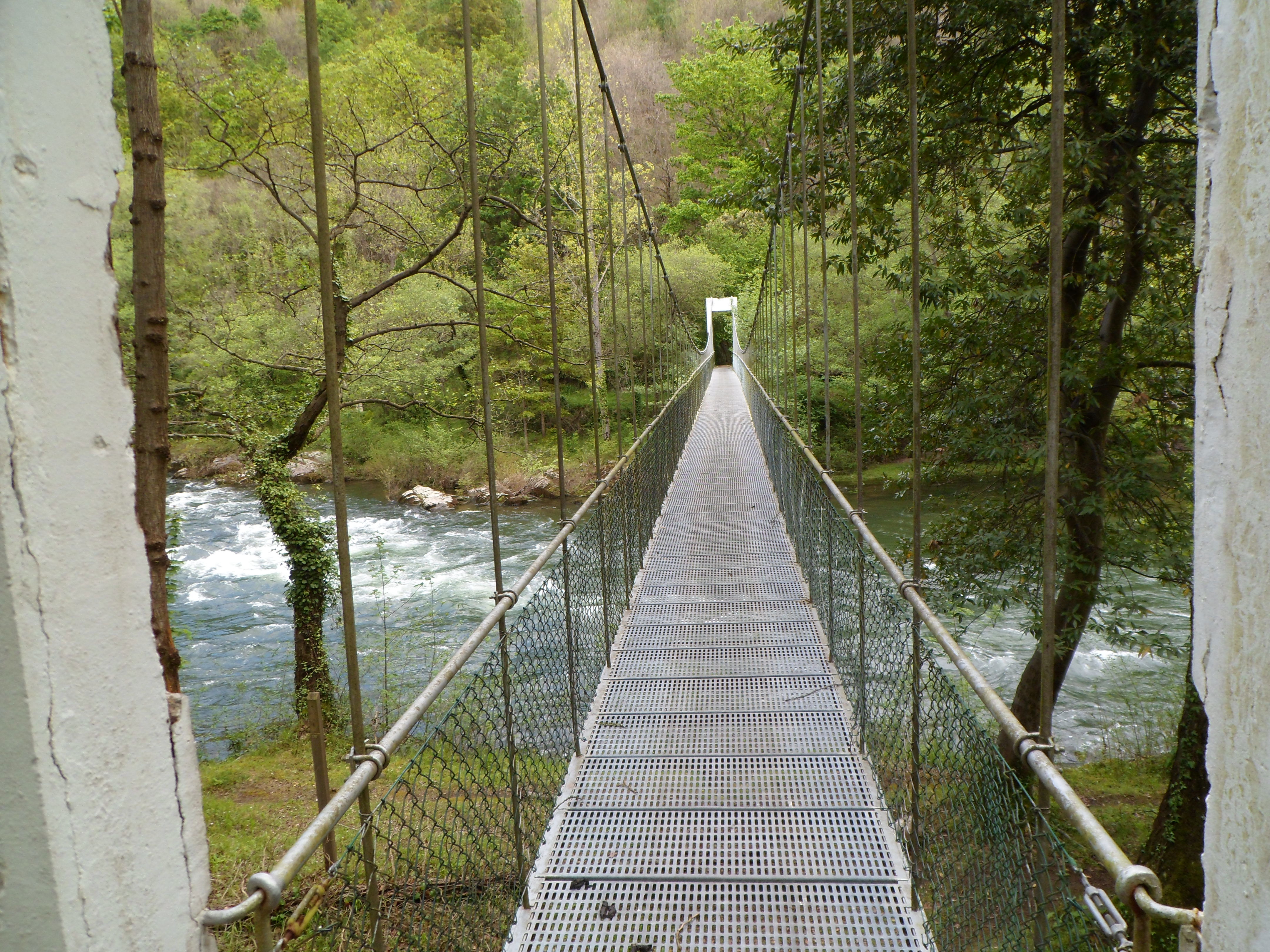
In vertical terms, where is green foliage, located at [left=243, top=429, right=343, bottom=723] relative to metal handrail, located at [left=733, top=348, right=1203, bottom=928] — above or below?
below

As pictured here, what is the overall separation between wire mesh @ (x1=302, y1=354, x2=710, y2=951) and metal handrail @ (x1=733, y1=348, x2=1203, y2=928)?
718 millimetres

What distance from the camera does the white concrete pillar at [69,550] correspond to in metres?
0.54

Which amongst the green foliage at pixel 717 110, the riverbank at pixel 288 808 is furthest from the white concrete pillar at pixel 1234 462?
the green foliage at pixel 717 110

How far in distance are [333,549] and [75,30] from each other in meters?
7.61

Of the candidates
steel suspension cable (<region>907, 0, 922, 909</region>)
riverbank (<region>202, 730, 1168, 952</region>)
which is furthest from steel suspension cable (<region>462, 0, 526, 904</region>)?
riverbank (<region>202, 730, 1168, 952</region>)

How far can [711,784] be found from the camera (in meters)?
2.41

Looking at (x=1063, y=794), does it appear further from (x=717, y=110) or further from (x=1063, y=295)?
(x=717, y=110)

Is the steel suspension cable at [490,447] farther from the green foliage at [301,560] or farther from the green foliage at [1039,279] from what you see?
the green foliage at [301,560]

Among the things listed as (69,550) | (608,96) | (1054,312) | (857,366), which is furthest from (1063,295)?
(69,550)

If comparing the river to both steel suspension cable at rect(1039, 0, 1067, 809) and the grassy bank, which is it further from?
steel suspension cable at rect(1039, 0, 1067, 809)

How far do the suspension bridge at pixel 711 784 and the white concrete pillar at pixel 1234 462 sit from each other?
0.09m

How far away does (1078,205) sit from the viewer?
158 inches

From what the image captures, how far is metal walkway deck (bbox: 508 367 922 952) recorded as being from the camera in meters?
1.81

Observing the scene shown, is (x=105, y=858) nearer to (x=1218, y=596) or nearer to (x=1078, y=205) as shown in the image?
(x=1218, y=596)
